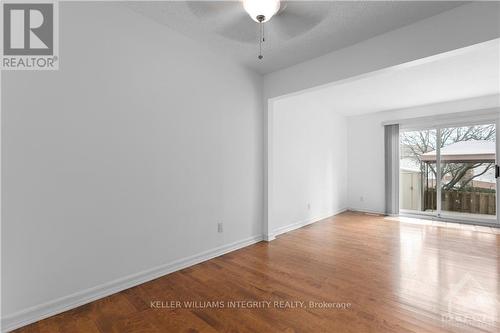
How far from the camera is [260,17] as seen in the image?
194cm

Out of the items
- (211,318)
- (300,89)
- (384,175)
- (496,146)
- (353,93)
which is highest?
(353,93)

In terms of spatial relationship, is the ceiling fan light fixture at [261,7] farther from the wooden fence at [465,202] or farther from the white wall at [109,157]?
the wooden fence at [465,202]

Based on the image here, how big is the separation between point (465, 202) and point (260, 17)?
5698 mm

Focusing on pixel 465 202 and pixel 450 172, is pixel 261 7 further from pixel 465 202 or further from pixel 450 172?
pixel 465 202

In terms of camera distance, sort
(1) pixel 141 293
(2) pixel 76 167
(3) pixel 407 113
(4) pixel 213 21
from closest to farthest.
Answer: (2) pixel 76 167, (1) pixel 141 293, (4) pixel 213 21, (3) pixel 407 113

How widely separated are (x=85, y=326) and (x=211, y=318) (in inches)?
35.6

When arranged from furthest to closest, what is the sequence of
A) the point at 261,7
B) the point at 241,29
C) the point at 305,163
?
1. the point at 305,163
2. the point at 241,29
3. the point at 261,7

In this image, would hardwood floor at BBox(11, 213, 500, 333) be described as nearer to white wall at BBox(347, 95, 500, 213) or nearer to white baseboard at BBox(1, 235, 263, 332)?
white baseboard at BBox(1, 235, 263, 332)

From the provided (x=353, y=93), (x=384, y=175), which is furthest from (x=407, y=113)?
(x=353, y=93)

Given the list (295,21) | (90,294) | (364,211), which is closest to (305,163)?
(364,211)

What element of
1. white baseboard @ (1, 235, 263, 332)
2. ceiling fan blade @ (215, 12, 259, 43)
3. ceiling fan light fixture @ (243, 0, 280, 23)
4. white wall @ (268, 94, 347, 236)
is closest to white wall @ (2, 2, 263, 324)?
white baseboard @ (1, 235, 263, 332)

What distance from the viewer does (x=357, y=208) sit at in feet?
20.3

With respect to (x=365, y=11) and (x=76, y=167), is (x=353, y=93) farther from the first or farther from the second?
(x=76, y=167)

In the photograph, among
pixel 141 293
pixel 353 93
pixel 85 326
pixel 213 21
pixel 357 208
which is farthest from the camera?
pixel 357 208
